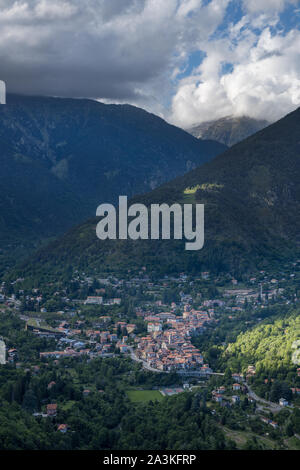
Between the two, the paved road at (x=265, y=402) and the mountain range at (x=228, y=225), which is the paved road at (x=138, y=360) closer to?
the paved road at (x=265, y=402)

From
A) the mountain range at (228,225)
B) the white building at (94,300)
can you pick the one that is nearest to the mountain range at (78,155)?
the mountain range at (228,225)

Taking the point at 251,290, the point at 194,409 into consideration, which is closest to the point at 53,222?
the point at 251,290

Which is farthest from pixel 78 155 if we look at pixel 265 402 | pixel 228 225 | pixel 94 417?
pixel 94 417

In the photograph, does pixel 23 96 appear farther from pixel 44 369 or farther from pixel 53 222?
pixel 44 369

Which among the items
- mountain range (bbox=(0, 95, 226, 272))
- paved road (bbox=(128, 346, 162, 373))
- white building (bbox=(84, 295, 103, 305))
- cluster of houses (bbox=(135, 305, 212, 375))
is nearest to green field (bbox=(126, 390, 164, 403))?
paved road (bbox=(128, 346, 162, 373))

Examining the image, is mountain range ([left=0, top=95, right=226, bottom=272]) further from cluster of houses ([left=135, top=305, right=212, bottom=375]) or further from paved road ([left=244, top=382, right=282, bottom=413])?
paved road ([left=244, top=382, right=282, bottom=413])

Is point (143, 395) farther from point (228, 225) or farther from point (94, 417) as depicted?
point (228, 225)
